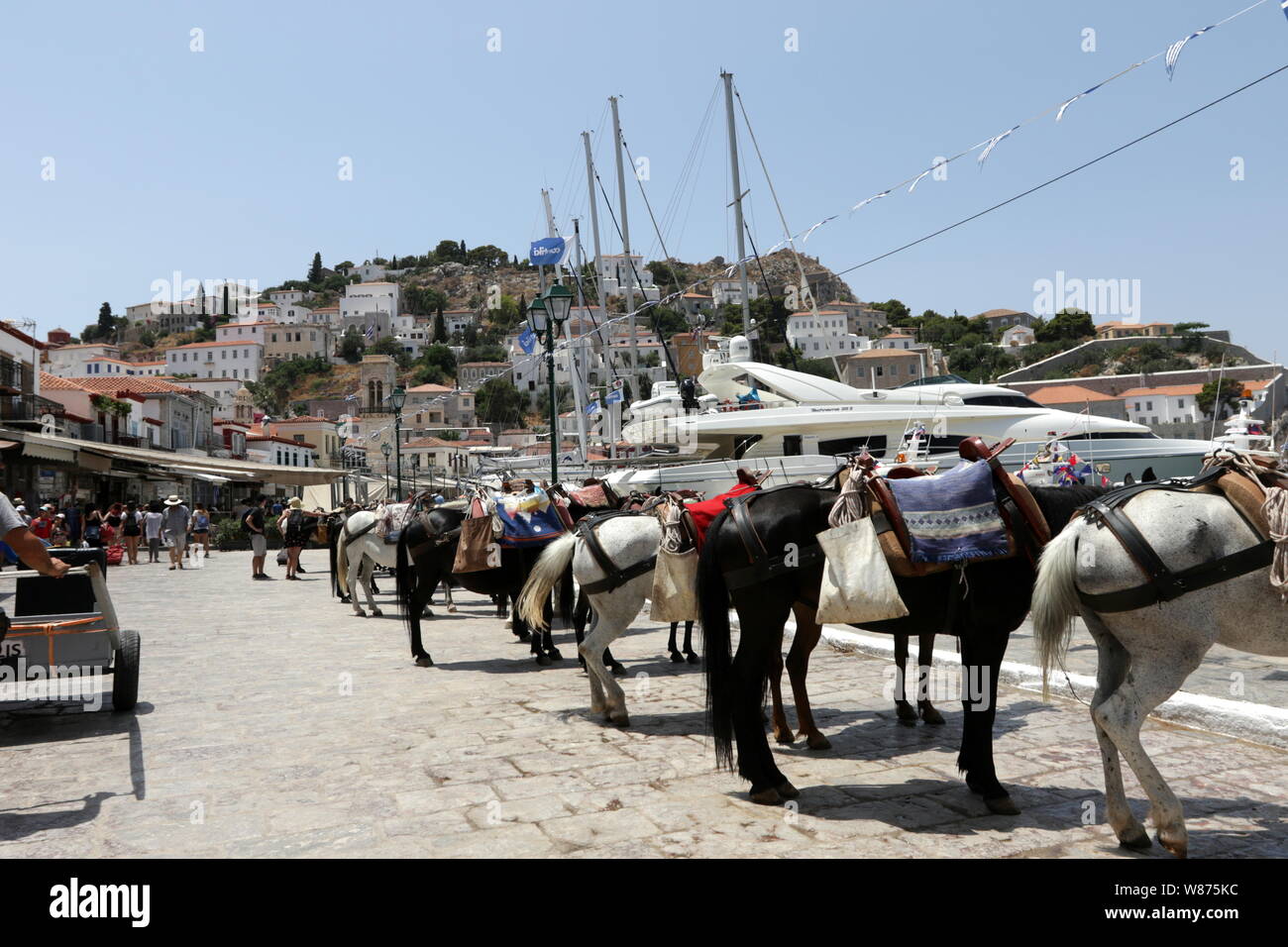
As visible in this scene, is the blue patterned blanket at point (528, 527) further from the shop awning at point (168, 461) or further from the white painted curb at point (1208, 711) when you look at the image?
the shop awning at point (168, 461)

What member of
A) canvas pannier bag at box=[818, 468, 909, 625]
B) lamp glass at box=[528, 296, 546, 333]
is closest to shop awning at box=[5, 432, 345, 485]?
lamp glass at box=[528, 296, 546, 333]

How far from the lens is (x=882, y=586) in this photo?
458 centimetres

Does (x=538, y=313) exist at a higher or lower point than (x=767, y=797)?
higher

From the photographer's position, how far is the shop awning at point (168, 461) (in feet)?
85.9

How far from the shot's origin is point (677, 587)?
19.4 feet

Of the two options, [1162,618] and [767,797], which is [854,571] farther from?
[1162,618]

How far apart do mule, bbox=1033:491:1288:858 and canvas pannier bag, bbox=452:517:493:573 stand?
601 centimetres

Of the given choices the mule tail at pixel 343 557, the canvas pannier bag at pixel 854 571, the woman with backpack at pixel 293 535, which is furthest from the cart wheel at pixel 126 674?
the woman with backpack at pixel 293 535

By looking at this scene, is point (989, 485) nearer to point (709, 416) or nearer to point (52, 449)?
point (709, 416)

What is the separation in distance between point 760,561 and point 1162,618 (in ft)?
6.20

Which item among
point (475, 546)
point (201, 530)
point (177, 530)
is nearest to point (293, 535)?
point (177, 530)

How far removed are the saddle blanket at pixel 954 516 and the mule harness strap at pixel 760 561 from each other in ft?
1.67

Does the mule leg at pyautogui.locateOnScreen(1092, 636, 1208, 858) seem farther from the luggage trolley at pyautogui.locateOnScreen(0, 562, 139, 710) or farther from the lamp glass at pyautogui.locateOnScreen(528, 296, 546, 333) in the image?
the lamp glass at pyautogui.locateOnScreen(528, 296, 546, 333)

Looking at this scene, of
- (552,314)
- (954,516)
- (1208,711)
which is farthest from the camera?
(552,314)
